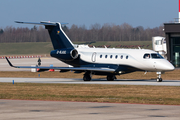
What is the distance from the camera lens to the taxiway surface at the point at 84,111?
13.1 meters

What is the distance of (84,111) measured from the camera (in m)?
14.7

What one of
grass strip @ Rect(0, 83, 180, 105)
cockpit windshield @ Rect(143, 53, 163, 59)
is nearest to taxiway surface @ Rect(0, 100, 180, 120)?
grass strip @ Rect(0, 83, 180, 105)

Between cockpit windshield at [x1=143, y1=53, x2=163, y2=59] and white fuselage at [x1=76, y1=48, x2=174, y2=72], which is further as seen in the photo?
cockpit windshield at [x1=143, y1=53, x2=163, y2=59]

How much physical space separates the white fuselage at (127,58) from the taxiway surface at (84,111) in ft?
52.4

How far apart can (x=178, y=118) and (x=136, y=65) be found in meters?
20.5

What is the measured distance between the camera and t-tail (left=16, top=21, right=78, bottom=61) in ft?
120

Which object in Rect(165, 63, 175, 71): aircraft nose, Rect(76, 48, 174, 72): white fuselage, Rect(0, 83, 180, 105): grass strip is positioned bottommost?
Rect(0, 83, 180, 105): grass strip

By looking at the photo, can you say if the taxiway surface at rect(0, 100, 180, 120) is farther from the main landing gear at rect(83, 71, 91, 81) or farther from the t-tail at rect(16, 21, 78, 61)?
the t-tail at rect(16, 21, 78, 61)

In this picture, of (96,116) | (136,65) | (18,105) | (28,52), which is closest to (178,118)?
(96,116)

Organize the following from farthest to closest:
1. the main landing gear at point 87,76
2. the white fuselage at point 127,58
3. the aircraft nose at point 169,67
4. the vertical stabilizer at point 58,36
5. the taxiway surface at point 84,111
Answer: the vertical stabilizer at point 58,36 → the main landing gear at point 87,76 → the white fuselage at point 127,58 → the aircraft nose at point 169,67 → the taxiway surface at point 84,111

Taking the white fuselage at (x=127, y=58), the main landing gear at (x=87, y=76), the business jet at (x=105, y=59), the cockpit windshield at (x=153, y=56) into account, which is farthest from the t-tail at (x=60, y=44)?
the cockpit windshield at (x=153, y=56)

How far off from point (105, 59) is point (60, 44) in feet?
18.3

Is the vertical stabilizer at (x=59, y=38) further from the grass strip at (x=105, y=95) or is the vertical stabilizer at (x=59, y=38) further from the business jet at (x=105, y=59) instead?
the grass strip at (x=105, y=95)

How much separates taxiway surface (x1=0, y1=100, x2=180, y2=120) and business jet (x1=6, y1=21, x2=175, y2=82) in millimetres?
16233
